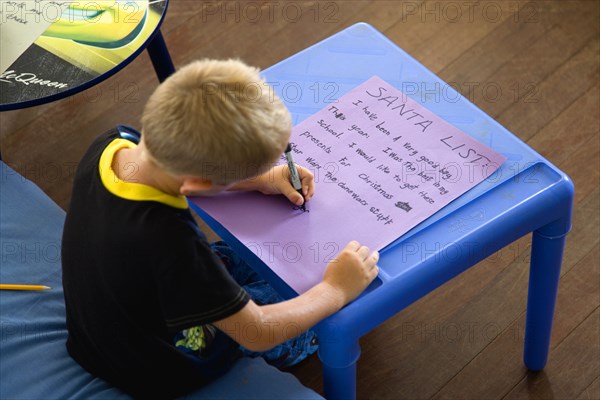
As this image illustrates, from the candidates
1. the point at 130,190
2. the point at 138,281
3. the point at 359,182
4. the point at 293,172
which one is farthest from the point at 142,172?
the point at 359,182

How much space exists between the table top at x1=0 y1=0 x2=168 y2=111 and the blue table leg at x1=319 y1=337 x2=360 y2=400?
0.75m

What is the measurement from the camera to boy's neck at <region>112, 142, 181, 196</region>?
1106 millimetres

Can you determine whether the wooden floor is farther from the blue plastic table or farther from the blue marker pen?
the blue marker pen

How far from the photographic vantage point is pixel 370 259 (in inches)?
47.5

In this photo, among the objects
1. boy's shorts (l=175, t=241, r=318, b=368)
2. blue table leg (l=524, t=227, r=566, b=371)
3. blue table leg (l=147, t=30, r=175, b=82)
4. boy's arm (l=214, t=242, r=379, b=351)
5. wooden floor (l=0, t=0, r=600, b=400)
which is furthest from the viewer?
blue table leg (l=147, t=30, r=175, b=82)

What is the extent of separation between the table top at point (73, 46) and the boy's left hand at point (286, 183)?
495 mm

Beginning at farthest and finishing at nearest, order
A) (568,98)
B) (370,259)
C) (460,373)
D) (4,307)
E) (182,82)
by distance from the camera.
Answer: (568,98)
(460,373)
(4,307)
(370,259)
(182,82)

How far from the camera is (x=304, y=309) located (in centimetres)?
116

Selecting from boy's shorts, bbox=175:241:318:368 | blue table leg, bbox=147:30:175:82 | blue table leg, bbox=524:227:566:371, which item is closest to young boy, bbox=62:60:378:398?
boy's shorts, bbox=175:241:318:368

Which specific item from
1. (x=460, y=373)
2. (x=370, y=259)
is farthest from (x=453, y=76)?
(x=370, y=259)

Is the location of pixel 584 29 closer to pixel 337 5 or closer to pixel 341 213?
pixel 337 5

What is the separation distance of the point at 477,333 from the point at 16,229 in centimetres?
98

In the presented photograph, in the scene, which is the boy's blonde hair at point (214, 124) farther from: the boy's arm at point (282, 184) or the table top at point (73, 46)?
the table top at point (73, 46)

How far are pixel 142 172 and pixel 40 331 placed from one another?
472 millimetres
